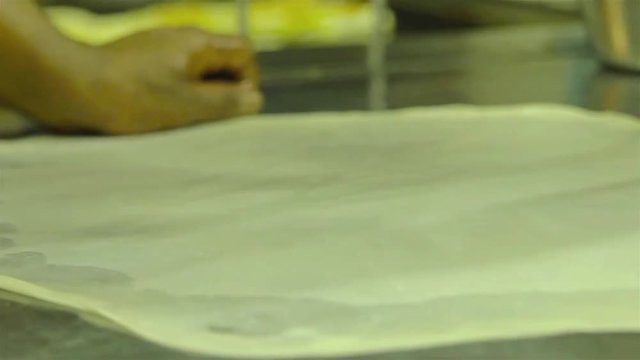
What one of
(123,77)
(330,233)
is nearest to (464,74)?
(123,77)

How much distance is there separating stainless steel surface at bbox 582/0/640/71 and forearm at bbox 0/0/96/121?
57cm

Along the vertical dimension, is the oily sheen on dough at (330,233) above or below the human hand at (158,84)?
below

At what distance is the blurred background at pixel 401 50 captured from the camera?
1068 millimetres

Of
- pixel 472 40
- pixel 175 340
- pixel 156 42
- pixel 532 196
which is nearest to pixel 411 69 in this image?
pixel 472 40

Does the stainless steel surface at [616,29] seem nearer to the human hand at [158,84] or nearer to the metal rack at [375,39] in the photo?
the metal rack at [375,39]

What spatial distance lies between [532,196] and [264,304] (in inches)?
9.0

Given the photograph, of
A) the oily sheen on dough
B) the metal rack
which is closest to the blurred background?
the metal rack

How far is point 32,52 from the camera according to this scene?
2.63 ft

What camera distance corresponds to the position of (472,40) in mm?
1270

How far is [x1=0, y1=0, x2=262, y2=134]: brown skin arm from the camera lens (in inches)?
31.7

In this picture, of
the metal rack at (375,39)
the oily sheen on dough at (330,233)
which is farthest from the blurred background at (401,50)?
the oily sheen on dough at (330,233)

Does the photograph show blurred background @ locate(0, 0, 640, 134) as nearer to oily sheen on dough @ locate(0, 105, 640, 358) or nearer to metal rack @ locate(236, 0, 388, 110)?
metal rack @ locate(236, 0, 388, 110)

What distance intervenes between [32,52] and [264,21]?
1.56 feet

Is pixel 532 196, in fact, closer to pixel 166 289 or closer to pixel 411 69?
pixel 166 289
